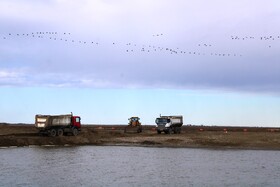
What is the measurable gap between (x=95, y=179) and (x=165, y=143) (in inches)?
1309

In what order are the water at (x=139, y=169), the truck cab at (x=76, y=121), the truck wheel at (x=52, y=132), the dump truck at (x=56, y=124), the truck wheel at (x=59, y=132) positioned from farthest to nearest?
1. the truck cab at (x=76, y=121)
2. the truck wheel at (x=59, y=132)
3. the dump truck at (x=56, y=124)
4. the truck wheel at (x=52, y=132)
5. the water at (x=139, y=169)

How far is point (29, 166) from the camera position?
125 ft

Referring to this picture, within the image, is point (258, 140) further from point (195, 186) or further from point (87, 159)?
point (195, 186)

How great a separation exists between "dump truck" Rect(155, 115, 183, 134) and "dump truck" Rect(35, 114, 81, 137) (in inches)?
678

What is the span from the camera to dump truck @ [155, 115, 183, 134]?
263 feet

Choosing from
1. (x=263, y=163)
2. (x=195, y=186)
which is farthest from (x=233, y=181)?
(x=263, y=163)

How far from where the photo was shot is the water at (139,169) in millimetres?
30172

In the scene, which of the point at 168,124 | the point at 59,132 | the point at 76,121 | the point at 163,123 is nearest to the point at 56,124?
the point at 59,132

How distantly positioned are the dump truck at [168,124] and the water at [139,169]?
28637mm

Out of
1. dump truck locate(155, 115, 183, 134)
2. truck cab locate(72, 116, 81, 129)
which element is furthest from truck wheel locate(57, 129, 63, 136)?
dump truck locate(155, 115, 183, 134)

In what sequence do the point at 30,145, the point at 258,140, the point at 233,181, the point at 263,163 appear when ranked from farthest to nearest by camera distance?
the point at 258,140 < the point at 30,145 < the point at 263,163 < the point at 233,181

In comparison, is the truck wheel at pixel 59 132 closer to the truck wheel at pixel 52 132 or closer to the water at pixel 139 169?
the truck wheel at pixel 52 132

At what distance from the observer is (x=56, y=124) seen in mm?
67875

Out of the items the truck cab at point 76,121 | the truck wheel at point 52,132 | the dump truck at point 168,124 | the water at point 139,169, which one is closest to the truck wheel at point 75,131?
the truck cab at point 76,121
